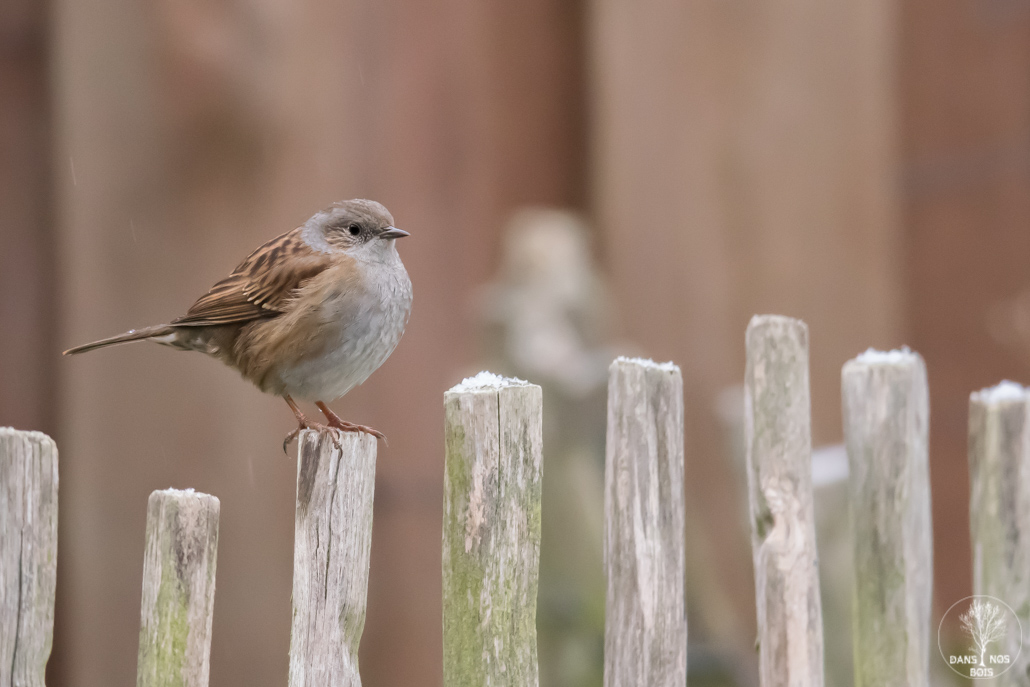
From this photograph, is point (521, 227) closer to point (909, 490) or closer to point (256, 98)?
point (256, 98)

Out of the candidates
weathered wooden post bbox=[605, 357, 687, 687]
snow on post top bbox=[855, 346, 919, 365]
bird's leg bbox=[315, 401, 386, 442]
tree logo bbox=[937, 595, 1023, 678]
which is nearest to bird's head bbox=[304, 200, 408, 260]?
bird's leg bbox=[315, 401, 386, 442]

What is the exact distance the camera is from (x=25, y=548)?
212 cm

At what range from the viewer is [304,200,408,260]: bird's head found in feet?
9.50

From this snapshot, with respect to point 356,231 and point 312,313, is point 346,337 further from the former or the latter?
point 356,231

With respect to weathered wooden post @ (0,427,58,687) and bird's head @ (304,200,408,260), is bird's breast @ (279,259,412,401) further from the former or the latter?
weathered wooden post @ (0,427,58,687)

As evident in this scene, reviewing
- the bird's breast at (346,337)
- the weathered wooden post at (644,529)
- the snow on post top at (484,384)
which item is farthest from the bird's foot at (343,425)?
the weathered wooden post at (644,529)

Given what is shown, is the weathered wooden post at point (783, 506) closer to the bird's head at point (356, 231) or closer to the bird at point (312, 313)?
the bird at point (312, 313)

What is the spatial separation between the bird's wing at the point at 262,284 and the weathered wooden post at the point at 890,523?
1432 mm

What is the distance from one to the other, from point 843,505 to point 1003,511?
1.27m

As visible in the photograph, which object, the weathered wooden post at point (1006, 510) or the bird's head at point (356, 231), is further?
the bird's head at point (356, 231)

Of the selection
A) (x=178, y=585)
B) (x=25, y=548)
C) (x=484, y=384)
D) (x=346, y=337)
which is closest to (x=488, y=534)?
(x=484, y=384)

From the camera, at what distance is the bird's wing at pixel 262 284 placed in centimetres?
282

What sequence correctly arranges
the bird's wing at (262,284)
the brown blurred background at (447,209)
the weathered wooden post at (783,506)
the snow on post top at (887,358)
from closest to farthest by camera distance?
the weathered wooden post at (783,506) → the snow on post top at (887,358) → the bird's wing at (262,284) → the brown blurred background at (447,209)

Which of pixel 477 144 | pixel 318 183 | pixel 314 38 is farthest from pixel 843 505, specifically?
pixel 314 38
